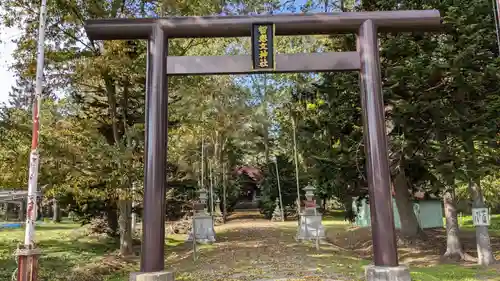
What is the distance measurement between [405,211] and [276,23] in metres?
10.9

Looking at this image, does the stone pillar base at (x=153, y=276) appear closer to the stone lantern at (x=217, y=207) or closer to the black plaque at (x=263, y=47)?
the black plaque at (x=263, y=47)

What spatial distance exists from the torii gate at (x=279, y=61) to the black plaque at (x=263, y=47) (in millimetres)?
78

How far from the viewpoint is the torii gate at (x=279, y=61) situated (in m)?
6.79

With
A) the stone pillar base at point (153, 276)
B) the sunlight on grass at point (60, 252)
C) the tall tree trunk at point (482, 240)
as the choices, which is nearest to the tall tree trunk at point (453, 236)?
the tall tree trunk at point (482, 240)

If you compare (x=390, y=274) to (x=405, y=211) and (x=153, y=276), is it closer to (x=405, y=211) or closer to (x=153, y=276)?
(x=153, y=276)

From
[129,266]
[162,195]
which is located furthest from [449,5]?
[129,266]

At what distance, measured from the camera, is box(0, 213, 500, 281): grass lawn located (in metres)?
9.72

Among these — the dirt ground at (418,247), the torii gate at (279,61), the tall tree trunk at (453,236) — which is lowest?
the dirt ground at (418,247)

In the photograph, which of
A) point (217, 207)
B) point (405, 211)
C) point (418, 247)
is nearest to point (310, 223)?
point (405, 211)

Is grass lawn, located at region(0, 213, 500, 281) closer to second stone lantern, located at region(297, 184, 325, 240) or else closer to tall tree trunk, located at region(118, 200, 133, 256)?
tall tree trunk, located at region(118, 200, 133, 256)

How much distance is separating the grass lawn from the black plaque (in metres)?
4.65

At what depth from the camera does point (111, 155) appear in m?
11.8

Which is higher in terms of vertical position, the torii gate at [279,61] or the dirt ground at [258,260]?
the torii gate at [279,61]

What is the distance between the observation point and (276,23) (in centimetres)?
730
